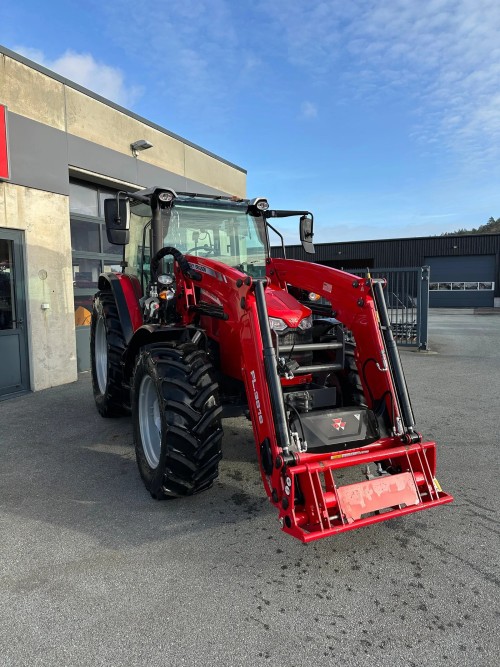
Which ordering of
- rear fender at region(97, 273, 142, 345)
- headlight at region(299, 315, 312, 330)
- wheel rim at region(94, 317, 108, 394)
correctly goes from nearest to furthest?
1. headlight at region(299, 315, 312, 330)
2. rear fender at region(97, 273, 142, 345)
3. wheel rim at region(94, 317, 108, 394)

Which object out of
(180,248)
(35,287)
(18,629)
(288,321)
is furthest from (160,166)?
(18,629)

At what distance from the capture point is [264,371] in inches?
116

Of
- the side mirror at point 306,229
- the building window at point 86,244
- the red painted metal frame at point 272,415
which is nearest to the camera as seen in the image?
the red painted metal frame at point 272,415

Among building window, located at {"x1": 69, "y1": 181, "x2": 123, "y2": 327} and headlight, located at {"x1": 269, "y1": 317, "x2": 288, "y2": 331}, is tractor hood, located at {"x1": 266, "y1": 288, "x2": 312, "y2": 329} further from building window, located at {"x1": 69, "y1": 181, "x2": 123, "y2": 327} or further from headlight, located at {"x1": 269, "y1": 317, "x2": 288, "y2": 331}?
building window, located at {"x1": 69, "y1": 181, "x2": 123, "y2": 327}

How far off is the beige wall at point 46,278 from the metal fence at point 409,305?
654cm

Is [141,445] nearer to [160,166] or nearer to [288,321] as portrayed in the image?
[288,321]

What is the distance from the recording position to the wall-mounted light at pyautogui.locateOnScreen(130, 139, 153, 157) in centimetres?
888

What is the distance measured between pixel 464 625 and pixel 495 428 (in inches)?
139

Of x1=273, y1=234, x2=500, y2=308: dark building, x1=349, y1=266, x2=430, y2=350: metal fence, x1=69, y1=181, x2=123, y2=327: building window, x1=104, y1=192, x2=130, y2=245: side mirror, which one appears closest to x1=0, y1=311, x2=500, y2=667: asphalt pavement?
x1=104, y1=192, x2=130, y2=245: side mirror

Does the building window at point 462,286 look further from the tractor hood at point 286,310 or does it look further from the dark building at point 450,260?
the tractor hood at point 286,310

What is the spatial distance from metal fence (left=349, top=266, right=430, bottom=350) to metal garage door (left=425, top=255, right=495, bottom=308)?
1917 cm

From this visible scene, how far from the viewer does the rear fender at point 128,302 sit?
4.70 m

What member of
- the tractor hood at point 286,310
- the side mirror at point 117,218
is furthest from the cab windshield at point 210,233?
the tractor hood at point 286,310

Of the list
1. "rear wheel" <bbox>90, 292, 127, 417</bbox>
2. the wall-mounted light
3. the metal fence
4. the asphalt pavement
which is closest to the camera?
the asphalt pavement
